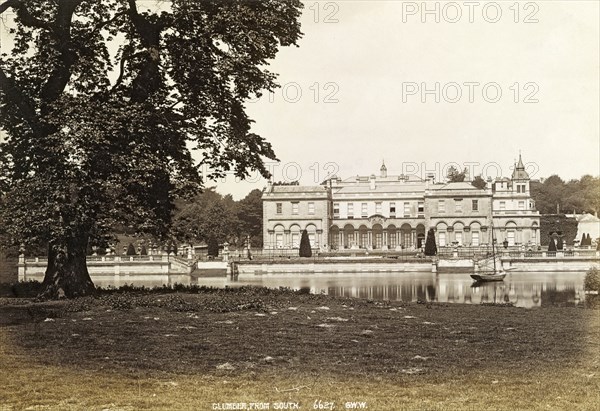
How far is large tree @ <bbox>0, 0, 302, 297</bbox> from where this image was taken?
1200cm

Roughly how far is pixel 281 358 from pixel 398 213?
61573 millimetres

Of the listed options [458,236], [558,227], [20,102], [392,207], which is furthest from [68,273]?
[558,227]

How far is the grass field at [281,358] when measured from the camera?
627 cm

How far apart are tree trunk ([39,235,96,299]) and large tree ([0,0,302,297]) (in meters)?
0.02

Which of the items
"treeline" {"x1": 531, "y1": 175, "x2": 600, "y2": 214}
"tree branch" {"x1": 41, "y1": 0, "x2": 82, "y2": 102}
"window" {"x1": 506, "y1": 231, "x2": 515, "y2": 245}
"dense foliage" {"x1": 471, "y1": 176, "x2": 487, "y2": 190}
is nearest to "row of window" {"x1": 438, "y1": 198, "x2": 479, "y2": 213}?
"window" {"x1": 506, "y1": 231, "x2": 515, "y2": 245}

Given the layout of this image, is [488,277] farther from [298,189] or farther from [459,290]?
[298,189]

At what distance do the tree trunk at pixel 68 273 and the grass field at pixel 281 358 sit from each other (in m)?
1.55

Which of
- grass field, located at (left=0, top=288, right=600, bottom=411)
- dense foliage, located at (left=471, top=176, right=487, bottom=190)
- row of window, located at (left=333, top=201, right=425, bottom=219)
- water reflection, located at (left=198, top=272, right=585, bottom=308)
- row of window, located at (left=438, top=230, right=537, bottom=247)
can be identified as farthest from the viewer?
dense foliage, located at (left=471, top=176, right=487, bottom=190)

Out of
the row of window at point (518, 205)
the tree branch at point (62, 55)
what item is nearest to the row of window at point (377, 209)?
the row of window at point (518, 205)

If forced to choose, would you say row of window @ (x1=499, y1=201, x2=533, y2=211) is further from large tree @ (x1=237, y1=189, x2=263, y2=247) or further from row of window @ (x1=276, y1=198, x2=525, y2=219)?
large tree @ (x1=237, y1=189, x2=263, y2=247)

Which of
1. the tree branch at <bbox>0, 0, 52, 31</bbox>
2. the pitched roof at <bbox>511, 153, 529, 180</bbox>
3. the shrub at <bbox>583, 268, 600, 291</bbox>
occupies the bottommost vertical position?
the shrub at <bbox>583, 268, 600, 291</bbox>

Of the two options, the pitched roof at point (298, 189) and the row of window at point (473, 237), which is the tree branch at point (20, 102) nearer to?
the pitched roof at point (298, 189)

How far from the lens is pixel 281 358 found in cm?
769

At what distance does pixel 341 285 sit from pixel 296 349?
24653mm
